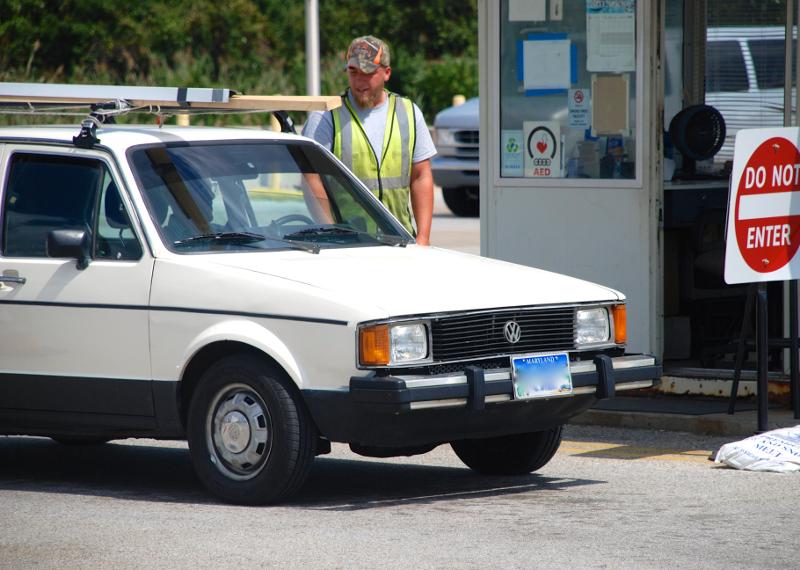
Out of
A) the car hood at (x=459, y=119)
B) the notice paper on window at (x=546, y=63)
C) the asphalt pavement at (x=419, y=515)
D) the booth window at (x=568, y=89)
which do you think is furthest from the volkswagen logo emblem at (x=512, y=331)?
the car hood at (x=459, y=119)

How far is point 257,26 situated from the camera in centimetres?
4056

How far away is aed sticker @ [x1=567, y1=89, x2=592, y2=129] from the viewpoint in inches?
399

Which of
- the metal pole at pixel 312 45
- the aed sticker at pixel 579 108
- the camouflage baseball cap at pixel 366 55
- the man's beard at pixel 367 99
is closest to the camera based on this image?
the camouflage baseball cap at pixel 366 55

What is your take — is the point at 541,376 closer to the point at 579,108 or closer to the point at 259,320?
the point at 259,320

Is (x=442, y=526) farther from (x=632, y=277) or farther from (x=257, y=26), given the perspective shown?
(x=257, y=26)

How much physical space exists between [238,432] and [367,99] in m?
2.60

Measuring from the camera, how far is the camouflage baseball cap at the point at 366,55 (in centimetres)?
883

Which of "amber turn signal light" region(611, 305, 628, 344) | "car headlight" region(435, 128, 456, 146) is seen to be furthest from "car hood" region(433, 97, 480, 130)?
"amber turn signal light" region(611, 305, 628, 344)

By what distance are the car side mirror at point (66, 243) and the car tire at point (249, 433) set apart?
83 centimetres

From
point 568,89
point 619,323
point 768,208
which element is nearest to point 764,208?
point 768,208

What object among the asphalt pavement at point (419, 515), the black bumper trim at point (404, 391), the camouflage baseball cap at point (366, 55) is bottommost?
the asphalt pavement at point (419, 515)

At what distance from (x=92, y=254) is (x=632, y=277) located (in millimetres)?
3661

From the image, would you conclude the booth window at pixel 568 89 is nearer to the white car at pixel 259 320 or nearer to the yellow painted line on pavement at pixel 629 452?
the yellow painted line on pavement at pixel 629 452

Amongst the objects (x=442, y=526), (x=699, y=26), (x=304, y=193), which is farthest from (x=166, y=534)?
(x=699, y=26)
